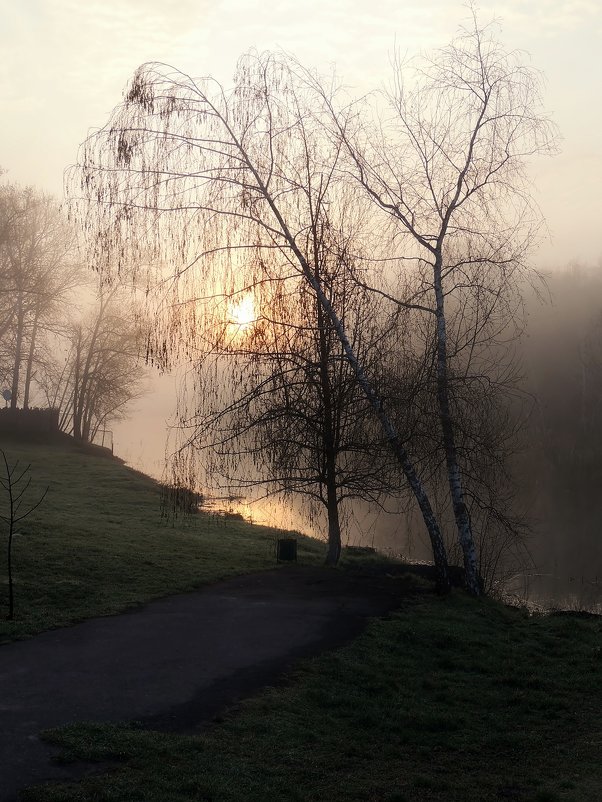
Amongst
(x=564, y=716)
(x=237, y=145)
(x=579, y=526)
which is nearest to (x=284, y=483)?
(x=237, y=145)

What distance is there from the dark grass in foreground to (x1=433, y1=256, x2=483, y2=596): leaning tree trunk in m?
3.51

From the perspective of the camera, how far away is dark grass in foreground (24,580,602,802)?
6449 millimetres

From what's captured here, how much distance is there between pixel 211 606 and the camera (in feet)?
42.4

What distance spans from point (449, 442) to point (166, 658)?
22.7ft

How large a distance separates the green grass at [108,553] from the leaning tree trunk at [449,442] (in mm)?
4407

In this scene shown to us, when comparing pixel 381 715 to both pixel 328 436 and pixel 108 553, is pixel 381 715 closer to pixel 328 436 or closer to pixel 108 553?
pixel 328 436

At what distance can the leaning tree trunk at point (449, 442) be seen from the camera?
566 inches

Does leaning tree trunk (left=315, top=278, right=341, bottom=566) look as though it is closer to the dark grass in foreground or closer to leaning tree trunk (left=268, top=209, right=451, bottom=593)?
leaning tree trunk (left=268, top=209, right=451, bottom=593)

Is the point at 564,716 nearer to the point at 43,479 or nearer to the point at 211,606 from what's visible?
the point at 211,606

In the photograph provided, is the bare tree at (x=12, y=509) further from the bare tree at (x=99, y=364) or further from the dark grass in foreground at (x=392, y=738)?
the bare tree at (x=99, y=364)

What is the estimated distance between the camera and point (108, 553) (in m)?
16.2

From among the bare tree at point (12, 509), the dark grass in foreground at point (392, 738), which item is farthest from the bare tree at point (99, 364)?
the dark grass in foreground at point (392, 738)

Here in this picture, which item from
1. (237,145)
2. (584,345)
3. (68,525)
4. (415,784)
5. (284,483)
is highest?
(584,345)

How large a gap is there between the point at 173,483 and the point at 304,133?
22.7 ft
